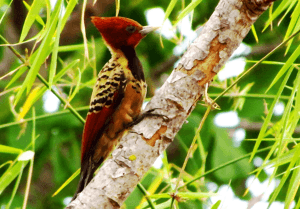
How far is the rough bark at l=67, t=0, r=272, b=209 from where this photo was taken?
1.30 meters

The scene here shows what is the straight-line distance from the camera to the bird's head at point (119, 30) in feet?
7.43

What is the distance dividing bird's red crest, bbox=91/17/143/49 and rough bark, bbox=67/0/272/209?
2.98 ft

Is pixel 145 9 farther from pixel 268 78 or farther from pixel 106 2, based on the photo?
pixel 268 78

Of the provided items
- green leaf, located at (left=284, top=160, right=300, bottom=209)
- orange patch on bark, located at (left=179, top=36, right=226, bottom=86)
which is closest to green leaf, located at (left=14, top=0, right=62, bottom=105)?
orange patch on bark, located at (left=179, top=36, right=226, bottom=86)

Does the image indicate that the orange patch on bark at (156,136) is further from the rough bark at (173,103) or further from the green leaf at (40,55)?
the green leaf at (40,55)

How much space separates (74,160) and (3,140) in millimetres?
792

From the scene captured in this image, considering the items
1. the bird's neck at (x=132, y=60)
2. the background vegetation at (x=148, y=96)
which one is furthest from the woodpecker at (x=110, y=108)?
the background vegetation at (x=148, y=96)

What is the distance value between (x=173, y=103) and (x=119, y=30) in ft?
3.25

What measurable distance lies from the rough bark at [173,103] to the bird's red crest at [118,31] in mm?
909

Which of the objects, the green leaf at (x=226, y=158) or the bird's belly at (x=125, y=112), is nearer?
the bird's belly at (x=125, y=112)

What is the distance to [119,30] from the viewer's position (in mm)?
2293

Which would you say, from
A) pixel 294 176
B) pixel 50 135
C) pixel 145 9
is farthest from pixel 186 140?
pixel 294 176

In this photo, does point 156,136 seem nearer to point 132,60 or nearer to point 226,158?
point 132,60

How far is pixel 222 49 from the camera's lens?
1400mm
